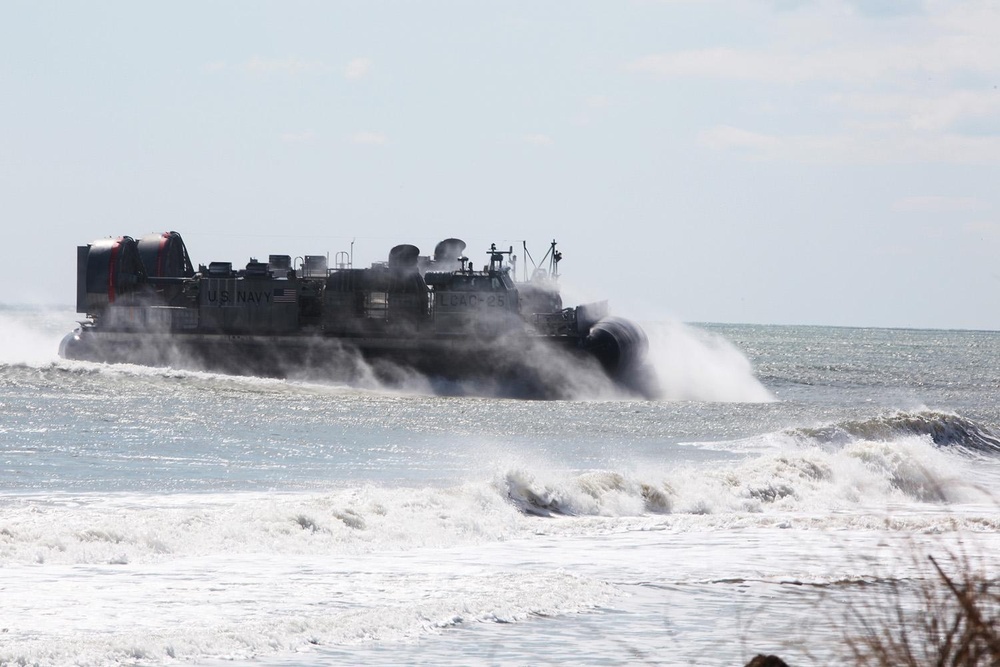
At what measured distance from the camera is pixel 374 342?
43219mm

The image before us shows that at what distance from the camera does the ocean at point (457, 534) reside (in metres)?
8.37

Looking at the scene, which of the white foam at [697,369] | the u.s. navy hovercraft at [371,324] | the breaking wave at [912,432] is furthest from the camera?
the white foam at [697,369]

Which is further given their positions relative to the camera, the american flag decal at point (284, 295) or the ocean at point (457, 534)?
the american flag decal at point (284, 295)

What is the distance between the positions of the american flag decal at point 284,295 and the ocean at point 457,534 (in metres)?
12.6

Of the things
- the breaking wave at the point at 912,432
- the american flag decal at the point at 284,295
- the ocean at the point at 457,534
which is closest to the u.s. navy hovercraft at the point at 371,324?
the american flag decal at the point at 284,295

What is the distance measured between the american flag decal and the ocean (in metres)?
12.6

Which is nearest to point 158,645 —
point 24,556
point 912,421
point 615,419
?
point 24,556

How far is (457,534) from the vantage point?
13969 mm

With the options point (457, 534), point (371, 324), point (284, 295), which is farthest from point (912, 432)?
point (284, 295)

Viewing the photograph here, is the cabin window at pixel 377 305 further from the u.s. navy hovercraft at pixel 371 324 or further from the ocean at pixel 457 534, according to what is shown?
the ocean at pixel 457 534

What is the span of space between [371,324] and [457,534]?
29.9 m

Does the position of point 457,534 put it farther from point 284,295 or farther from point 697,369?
point 697,369

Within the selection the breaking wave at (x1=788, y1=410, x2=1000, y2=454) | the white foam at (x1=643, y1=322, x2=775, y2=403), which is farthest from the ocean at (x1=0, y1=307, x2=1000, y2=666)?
the white foam at (x1=643, y1=322, x2=775, y2=403)

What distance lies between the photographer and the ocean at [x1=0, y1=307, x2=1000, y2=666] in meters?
8.37
